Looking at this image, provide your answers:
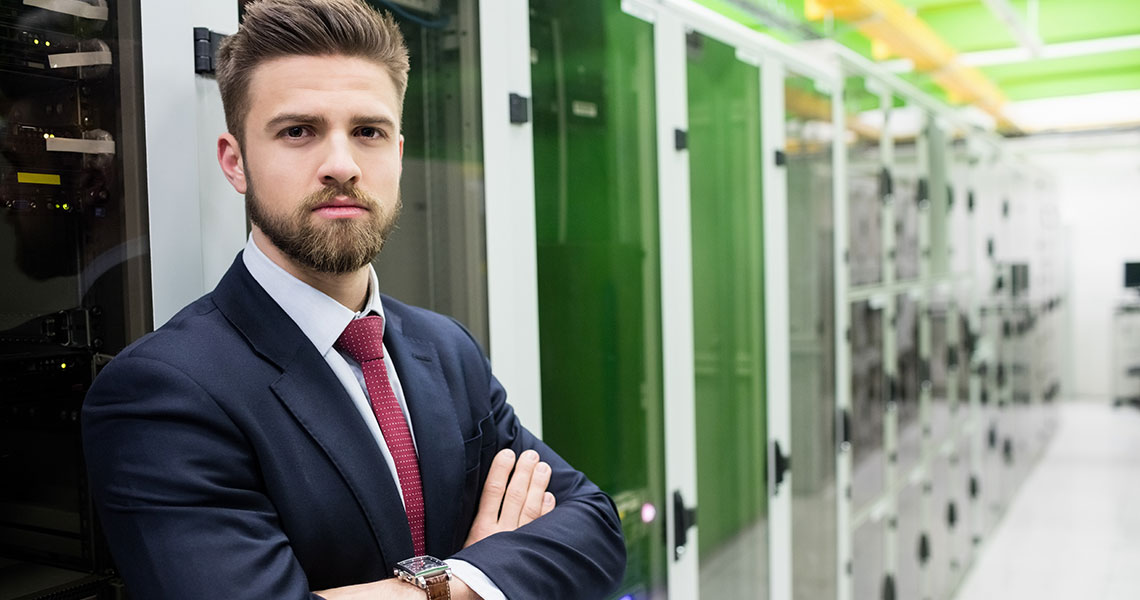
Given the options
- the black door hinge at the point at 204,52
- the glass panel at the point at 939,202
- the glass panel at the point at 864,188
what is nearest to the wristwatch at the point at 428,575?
the black door hinge at the point at 204,52

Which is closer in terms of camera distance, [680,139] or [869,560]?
[680,139]

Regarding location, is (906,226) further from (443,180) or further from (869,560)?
(443,180)

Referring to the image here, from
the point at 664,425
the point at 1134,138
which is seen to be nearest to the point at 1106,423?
the point at 1134,138

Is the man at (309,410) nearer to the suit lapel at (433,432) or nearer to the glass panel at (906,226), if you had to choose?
the suit lapel at (433,432)

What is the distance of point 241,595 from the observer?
931 millimetres

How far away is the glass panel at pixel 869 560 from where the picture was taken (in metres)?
3.46

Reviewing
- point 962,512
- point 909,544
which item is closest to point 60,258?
point 909,544

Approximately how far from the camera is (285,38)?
3.58 feet

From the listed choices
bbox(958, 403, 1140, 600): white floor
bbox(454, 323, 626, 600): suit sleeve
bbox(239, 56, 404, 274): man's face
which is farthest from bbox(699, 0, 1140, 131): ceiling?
bbox(958, 403, 1140, 600): white floor

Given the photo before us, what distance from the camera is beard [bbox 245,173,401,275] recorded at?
1.09 meters

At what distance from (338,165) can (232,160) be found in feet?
0.50

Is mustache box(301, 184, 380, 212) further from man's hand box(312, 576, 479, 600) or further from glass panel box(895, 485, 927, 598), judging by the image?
glass panel box(895, 485, 927, 598)

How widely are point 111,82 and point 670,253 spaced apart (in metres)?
1.36

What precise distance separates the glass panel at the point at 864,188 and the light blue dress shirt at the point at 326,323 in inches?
101
